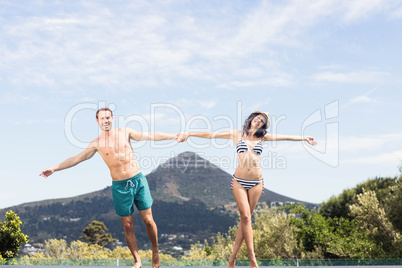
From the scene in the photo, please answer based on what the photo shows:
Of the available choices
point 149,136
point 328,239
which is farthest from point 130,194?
point 328,239

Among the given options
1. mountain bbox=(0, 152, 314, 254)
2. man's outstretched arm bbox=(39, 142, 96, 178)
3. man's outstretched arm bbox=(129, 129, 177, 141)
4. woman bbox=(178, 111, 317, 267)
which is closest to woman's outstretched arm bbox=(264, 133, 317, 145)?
woman bbox=(178, 111, 317, 267)

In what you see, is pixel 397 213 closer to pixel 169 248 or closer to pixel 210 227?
pixel 169 248

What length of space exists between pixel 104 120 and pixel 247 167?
2466 millimetres

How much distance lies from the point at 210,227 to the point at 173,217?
7254 millimetres

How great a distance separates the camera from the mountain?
57156 mm

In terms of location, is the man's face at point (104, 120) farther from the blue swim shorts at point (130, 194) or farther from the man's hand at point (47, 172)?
the man's hand at point (47, 172)

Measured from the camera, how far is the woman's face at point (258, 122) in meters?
7.20

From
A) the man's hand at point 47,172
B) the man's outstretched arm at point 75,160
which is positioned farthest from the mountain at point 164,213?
the man's hand at point 47,172

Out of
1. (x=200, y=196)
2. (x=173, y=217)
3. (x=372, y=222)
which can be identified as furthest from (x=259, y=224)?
(x=200, y=196)

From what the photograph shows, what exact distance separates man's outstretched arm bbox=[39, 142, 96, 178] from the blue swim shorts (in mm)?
718

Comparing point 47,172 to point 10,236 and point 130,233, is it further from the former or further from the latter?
point 10,236

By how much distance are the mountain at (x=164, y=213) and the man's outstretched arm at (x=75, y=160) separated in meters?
41.4

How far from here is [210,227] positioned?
58.5m

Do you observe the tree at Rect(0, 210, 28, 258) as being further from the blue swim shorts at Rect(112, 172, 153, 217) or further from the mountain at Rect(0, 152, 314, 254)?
the mountain at Rect(0, 152, 314, 254)
